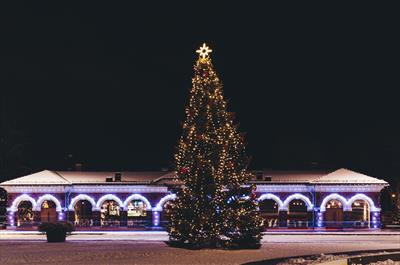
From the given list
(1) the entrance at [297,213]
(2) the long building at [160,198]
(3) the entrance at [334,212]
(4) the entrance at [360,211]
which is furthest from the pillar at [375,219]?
(1) the entrance at [297,213]

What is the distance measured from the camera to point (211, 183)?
29188 millimetres

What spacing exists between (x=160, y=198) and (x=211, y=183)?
2142 centimetres

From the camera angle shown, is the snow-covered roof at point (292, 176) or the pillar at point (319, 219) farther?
the snow-covered roof at point (292, 176)

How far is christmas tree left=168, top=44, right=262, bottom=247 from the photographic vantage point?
29.0 metres

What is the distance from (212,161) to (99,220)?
23.0 meters

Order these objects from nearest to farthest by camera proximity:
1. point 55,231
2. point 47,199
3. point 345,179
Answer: point 55,231 → point 345,179 → point 47,199

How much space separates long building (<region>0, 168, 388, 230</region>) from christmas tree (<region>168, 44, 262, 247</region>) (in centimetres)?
1912

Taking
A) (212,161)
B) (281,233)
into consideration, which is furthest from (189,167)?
(281,233)

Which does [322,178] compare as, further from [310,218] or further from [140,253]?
[140,253]

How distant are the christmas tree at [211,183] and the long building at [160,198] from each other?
62.7 ft

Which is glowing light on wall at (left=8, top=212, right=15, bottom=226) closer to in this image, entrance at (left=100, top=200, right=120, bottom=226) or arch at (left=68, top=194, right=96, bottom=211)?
arch at (left=68, top=194, right=96, bottom=211)

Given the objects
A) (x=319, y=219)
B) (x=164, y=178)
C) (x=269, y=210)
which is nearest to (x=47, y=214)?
(x=164, y=178)

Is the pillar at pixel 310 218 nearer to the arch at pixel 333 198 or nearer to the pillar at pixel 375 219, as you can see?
the arch at pixel 333 198

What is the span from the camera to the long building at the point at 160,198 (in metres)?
48.8
